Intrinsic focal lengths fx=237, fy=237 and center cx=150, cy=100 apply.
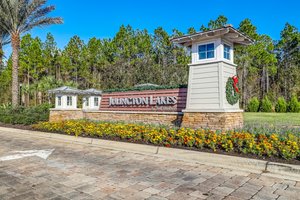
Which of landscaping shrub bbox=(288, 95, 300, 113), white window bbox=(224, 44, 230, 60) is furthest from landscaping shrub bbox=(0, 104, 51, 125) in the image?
landscaping shrub bbox=(288, 95, 300, 113)

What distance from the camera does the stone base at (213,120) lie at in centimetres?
772

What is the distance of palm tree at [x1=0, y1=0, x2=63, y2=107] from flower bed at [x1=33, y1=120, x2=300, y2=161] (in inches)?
376

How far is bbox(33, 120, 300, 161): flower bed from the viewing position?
5.02 meters

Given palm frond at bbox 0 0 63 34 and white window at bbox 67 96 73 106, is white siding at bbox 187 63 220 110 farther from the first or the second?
palm frond at bbox 0 0 63 34

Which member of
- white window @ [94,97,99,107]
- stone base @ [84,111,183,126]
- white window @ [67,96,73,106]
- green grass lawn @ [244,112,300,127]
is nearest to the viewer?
green grass lawn @ [244,112,300,127]

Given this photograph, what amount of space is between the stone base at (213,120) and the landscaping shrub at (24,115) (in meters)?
9.00

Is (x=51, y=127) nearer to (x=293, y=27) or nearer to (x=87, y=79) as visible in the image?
(x=87, y=79)

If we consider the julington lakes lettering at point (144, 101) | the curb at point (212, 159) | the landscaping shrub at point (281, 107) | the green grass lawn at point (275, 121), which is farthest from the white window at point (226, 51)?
the landscaping shrub at point (281, 107)

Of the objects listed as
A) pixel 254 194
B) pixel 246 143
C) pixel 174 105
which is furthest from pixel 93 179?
pixel 174 105

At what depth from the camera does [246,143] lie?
17.9ft

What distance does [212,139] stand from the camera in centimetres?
600

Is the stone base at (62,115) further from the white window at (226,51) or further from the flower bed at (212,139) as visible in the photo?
the white window at (226,51)

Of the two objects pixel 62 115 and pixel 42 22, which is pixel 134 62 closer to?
pixel 42 22

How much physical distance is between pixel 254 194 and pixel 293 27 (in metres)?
38.7
